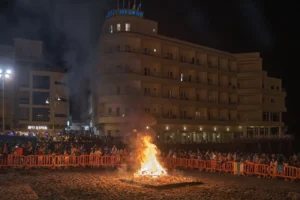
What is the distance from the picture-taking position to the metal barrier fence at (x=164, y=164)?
978 inches

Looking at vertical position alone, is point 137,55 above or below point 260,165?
above

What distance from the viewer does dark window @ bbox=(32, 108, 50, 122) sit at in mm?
68000

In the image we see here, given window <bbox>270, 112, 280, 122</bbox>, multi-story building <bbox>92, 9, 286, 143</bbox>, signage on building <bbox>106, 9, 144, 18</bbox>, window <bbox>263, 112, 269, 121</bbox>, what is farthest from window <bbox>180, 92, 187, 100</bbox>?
window <bbox>270, 112, 280, 122</bbox>

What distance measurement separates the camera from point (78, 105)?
97.9 metres

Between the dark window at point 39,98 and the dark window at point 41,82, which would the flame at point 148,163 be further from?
the dark window at point 41,82

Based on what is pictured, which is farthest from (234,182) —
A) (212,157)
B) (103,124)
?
(103,124)

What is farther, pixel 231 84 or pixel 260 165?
pixel 231 84

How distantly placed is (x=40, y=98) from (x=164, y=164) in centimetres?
4471

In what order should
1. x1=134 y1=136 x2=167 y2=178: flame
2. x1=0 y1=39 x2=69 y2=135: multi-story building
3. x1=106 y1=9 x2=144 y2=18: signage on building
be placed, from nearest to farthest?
x1=134 y1=136 x2=167 y2=178: flame, x1=106 y1=9 x2=144 y2=18: signage on building, x1=0 y1=39 x2=69 y2=135: multi-story building

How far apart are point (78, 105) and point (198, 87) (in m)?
40.2

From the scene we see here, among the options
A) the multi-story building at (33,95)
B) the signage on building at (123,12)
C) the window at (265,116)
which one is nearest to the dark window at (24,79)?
the multi-story building at (33,95)

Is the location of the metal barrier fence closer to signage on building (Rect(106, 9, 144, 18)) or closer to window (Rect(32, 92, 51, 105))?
signage on building (Rect(106, 9, 144, 18))

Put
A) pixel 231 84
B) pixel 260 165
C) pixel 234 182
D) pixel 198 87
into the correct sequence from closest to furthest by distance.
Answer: pixel 234 182
pixel 260 165
pixel 198 87
pixel 231 84

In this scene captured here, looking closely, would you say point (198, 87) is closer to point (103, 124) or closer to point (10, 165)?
point (103, 124)
